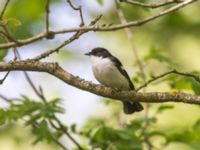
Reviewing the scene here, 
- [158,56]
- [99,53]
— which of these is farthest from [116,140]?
[99,53]

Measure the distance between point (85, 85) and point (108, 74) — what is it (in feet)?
5.95

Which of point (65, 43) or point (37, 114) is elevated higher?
point (65, 43)

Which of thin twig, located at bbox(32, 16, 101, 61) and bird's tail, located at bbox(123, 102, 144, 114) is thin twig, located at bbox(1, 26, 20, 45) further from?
bird's tail, located at bbox(123, 102, 144, 114)

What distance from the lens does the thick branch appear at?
344cm

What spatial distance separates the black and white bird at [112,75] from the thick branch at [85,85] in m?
1.66

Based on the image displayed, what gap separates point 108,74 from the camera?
538 cm

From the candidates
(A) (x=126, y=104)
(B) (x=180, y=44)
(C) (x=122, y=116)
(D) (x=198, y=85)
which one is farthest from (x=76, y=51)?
(D) (x=198, y=85)

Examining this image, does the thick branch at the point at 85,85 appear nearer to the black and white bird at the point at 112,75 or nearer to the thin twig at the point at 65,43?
the thin twig at the point at 65,43

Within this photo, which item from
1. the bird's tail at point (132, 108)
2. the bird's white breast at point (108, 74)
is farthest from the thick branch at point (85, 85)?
the bird's tail at point (132, 108)

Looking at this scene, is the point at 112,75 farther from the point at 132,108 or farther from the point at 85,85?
the point at 85,85

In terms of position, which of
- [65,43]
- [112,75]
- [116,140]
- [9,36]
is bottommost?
[116,140]

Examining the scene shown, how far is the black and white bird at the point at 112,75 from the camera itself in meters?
5.34

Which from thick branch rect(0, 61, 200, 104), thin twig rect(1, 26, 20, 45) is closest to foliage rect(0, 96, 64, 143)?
thick branch rect(0, 61, 200, 104)

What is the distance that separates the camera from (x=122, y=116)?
6.34 meters
